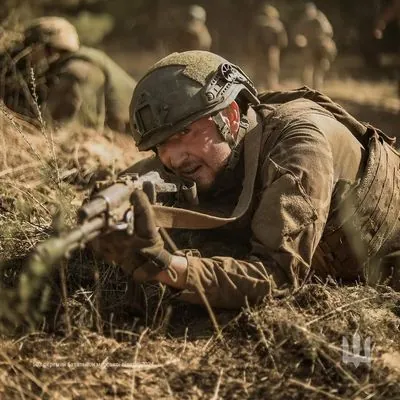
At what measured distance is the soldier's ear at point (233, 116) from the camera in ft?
12.7

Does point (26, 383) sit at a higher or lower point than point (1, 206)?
lower

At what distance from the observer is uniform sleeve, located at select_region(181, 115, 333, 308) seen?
330cm

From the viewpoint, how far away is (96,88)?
7871 mm

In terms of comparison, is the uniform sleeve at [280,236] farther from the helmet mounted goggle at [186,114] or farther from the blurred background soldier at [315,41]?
the blurred background soldier at [315,41]

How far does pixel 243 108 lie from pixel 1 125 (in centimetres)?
319

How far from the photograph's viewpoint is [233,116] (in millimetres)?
3883

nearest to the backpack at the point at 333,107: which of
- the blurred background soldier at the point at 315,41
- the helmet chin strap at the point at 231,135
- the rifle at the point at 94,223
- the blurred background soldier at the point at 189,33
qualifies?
the helmet chin strap at the point at 231,135

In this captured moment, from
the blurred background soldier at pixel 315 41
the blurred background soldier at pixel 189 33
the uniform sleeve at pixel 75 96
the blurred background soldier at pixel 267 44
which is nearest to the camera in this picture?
the uniform sleeve at pixel 75 96

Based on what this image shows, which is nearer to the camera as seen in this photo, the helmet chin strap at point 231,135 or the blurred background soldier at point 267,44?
the helmet chin strap at point 231,135

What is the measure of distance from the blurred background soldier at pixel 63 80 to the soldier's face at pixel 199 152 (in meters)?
3.90

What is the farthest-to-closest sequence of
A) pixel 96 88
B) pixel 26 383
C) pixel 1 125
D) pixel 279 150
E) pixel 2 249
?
pixel 96 88 → pixel 1 125 → pixel 2 249 → pixel 279 150 → pixel 26 383

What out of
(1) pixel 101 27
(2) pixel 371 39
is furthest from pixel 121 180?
(2) pixel 371 39

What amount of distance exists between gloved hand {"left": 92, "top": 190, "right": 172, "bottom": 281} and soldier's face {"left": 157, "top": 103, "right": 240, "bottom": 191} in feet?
2.63

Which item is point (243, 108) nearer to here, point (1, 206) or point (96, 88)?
point (1, 206)
